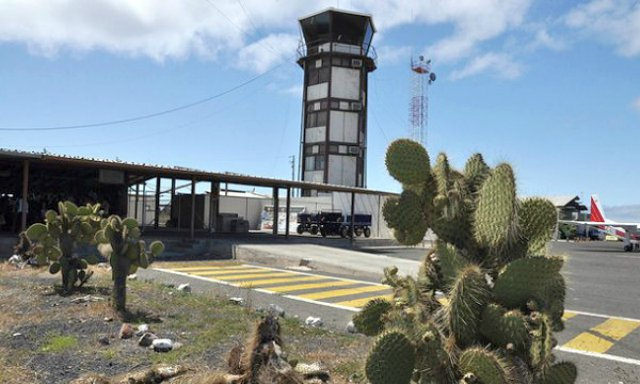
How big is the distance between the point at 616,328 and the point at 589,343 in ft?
5.97

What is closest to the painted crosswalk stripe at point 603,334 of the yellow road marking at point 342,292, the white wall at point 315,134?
the yellow road marking at point 342,292

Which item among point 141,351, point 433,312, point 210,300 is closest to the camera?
point 433,312

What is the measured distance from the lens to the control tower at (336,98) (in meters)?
51.5

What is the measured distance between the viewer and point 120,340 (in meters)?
6.36

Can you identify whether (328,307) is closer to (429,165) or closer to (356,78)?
(429,165)

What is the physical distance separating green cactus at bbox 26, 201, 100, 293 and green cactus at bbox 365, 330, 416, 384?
784 cm

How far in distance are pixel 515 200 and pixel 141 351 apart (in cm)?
429

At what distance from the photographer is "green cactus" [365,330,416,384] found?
3.34 metres

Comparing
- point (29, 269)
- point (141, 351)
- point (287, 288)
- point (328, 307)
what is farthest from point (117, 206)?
point (141, 351)

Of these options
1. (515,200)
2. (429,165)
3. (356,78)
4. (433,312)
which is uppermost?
(356,78)

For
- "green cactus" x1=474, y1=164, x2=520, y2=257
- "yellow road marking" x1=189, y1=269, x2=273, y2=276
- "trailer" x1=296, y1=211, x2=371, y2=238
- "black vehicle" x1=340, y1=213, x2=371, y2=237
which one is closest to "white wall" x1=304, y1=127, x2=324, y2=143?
"trailer" x1=296, y1=211, x2=371, y2=238

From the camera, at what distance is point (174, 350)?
5930 millimetres

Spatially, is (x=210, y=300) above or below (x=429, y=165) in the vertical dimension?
below

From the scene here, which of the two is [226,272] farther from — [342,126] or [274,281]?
[342,126]
